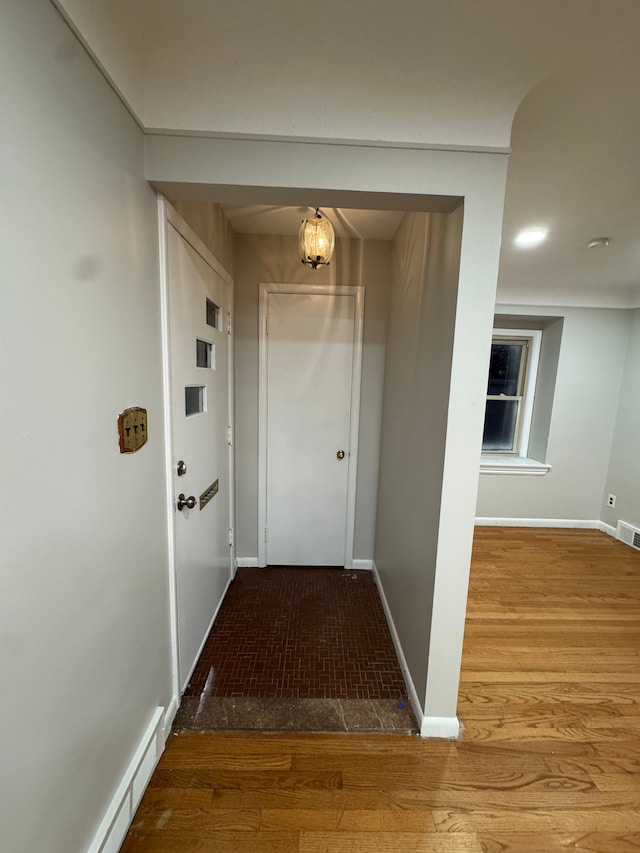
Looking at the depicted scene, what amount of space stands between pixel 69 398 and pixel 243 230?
6.13 feet

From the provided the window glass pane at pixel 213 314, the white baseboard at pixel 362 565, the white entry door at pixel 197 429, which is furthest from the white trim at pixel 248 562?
the window glass pane at pixel 213 314

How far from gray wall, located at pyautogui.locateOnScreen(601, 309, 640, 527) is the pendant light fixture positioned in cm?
322

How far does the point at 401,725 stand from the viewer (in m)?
1.40

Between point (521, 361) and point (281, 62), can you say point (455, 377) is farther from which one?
point (521, 361)

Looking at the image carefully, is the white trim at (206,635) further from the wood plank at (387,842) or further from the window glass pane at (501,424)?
the window glass pane at (501,424)

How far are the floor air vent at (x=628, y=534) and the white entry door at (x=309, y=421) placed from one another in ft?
8.91

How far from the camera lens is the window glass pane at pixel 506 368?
3.57 meters

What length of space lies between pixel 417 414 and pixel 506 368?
2.62 meters

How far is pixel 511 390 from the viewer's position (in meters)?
3.62

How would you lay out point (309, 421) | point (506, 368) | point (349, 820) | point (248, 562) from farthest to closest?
point (506, 368)
point (248, 562)
point (309, 421)
point (349, 820)

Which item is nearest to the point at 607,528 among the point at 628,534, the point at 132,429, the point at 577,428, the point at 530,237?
the point at 628,534

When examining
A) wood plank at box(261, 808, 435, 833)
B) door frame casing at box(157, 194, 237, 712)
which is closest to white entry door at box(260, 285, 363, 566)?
door frame casing at box(157, 194, 237, 712)

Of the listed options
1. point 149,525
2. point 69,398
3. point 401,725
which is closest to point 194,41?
point 69,398

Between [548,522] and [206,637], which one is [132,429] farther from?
[548,522]
